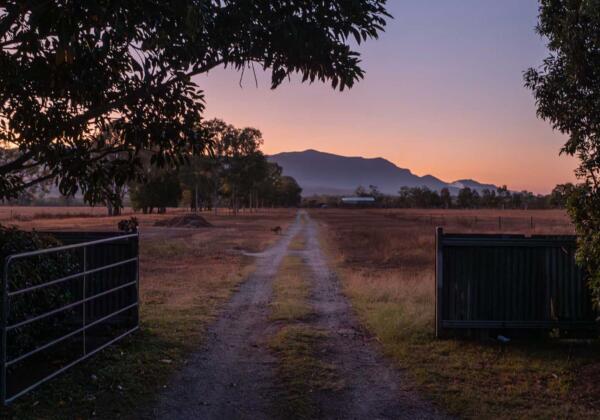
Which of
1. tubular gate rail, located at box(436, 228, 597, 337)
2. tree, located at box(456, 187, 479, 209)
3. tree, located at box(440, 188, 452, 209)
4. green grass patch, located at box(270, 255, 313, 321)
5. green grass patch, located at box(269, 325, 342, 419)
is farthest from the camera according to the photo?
tree, located at box(440, 188, 452, 209)

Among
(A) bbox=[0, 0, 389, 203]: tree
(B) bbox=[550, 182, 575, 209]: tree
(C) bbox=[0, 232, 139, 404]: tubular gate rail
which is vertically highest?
(A) bbox=[0, 0, 389, 203]: tree

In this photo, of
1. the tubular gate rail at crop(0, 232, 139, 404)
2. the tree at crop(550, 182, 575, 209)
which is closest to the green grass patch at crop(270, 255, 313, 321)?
the tubular gate rail at crop(0, 232, 139, 404)

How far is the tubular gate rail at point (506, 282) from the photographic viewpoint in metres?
7.85

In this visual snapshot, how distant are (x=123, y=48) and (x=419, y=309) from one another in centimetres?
632

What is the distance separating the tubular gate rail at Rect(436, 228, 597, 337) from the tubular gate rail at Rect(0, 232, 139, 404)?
14.3 ft

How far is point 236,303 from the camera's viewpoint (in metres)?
11.6

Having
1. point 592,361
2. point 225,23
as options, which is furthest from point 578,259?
point 225,23

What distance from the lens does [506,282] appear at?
314 inches

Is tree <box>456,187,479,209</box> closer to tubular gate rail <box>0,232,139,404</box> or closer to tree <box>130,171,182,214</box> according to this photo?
tree <box>130,171,182,214</box>

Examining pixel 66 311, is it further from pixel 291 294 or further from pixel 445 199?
pixel 445 199

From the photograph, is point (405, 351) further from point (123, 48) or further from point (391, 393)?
point (123, 48)

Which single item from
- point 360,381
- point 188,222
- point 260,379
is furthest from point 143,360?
point 188,222

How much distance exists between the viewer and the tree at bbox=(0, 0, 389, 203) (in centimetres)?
552

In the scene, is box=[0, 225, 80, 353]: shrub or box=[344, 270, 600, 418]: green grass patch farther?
box=[0, 225, 80, 353]: shrub
